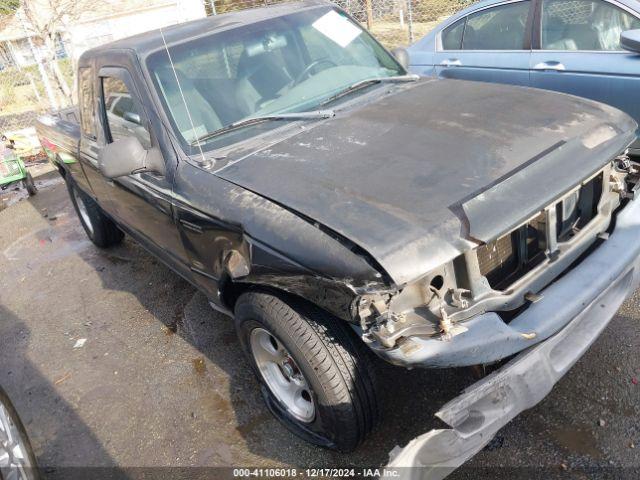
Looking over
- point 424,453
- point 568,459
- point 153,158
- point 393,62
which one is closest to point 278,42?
point 393,62

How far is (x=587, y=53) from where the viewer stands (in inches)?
171

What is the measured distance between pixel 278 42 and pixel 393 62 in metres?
0.86

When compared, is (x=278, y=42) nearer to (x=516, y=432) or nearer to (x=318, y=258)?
(x=318, y=258)

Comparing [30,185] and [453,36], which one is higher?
[453,36]

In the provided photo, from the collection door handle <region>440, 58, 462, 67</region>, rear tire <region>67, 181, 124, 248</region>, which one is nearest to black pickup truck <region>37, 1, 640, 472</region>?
rear tire <region>67, 181, 124, 248</region>

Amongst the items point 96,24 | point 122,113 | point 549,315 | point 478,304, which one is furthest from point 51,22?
point 549,315

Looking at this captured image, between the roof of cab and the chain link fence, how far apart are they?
538cm

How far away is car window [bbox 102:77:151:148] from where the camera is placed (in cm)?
312

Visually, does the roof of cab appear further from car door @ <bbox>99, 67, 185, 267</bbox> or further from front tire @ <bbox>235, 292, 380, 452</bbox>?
front tire @ <bbox>235, 292, 380, 452</bbox>

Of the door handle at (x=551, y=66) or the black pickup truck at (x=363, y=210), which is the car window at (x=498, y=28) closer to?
the door handle at (x=551, y=66)

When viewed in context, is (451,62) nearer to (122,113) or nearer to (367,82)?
(367,82)

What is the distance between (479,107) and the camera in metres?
2.85

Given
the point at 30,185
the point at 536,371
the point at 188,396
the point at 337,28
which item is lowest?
Answer: the point at 188,396

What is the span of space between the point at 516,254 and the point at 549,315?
0.38 meters
